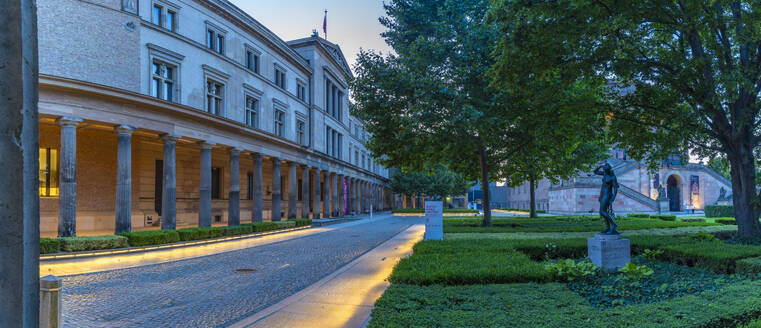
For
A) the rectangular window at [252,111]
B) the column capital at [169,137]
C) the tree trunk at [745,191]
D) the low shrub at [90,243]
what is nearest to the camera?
the tree trunk at [745,191]

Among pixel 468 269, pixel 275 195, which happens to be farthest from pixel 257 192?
pixel 468 269

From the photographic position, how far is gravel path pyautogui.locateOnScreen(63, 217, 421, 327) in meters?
7.71

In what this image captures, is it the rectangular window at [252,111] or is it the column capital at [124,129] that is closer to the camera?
the column capital at [124,129]

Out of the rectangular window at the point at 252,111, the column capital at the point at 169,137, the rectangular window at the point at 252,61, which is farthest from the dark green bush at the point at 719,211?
the column capital at the point at 169,137

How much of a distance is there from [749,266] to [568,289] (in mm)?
4566

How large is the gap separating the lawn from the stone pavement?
68 cm

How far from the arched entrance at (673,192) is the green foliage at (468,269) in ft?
193

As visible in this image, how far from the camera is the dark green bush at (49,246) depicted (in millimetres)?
14634

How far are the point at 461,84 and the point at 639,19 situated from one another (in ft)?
29.2

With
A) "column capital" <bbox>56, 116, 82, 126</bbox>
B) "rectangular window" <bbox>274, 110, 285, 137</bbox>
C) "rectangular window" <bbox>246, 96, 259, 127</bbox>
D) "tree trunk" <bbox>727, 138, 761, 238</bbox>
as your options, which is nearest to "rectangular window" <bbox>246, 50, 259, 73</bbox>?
"rectangular window" <bbox>246, 96, 259, 127</bbox>

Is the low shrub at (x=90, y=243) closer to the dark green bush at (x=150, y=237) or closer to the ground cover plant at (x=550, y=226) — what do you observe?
the dark green bush at (x=150, y=237)

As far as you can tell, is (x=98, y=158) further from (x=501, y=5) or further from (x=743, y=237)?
(x=743, y=237)

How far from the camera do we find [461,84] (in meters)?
21.4

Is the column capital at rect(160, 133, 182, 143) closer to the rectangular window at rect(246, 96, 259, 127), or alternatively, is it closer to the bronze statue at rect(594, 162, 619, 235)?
the rectangular window at rect(246, 96, 259, 127)
